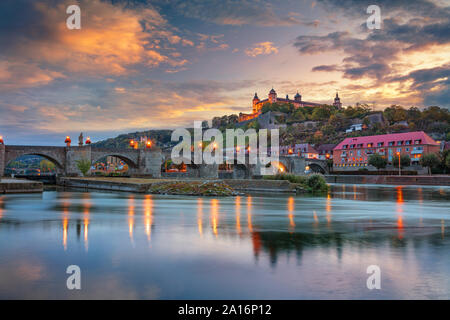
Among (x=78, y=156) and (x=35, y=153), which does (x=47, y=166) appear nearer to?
(x=78, y=156)

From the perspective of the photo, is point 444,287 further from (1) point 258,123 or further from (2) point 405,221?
(1) point 258,123

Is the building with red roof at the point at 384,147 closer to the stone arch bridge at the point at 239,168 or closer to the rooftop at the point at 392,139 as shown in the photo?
the rooftop at the point at 392,139

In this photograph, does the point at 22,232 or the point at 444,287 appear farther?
the point at 22,232

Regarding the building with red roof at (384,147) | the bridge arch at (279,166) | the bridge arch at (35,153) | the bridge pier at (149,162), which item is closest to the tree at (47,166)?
the bridge pier at (149,162)

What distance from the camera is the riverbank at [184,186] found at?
3525 cm

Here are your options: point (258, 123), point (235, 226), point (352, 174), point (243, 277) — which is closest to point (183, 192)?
point (235, 226)

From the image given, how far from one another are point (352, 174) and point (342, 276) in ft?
267

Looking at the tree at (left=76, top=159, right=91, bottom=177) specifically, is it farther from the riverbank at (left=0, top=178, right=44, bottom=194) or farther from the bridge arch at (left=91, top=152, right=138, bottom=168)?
the riverbank at (left=0, top=178, right=44, bottom=194)

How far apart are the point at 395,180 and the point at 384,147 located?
36216 millimetres

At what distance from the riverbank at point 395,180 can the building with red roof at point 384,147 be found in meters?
17.5

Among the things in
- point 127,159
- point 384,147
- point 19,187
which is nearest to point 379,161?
point 384,147

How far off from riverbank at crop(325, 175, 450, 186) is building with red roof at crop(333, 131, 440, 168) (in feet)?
57.4
